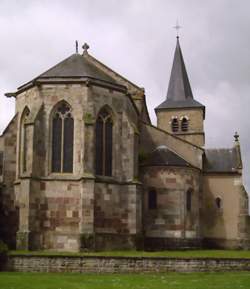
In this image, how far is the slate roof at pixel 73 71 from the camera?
38.4m

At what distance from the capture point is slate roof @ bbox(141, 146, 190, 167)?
41.8m

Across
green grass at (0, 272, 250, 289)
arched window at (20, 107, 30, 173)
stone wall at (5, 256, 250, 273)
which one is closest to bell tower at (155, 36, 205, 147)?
arched window at (20, 107, 30, 173)

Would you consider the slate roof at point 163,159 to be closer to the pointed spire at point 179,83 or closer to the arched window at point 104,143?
the arched window at point 104,143

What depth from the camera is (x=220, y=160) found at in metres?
48.7

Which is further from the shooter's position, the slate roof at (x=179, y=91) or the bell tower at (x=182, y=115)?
the slate roof at (x=179, y=91)

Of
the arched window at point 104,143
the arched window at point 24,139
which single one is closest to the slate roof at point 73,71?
the arched window at point 104,143

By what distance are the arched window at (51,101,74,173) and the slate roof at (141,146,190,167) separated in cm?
645

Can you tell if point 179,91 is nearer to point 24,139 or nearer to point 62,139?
point 24,139

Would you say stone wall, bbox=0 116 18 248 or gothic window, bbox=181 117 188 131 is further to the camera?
gothic window, bbox=181 117 188 131

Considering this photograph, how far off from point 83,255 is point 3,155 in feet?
39.2

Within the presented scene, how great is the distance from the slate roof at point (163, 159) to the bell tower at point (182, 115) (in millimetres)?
25659

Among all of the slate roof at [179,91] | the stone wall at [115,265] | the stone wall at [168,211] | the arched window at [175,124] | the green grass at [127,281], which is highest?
the slate roof at [179,91]

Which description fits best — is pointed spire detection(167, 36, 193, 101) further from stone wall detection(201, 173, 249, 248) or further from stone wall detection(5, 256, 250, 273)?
stone wall detection(5, 256, 250, 273)

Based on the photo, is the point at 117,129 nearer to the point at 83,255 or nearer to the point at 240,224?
the point at 83,255
